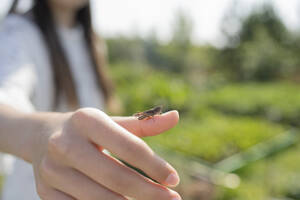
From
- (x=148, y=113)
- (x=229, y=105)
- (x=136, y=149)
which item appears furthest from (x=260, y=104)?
(x=136, y=149)

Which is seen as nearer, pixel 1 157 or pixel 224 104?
pixel 1 157

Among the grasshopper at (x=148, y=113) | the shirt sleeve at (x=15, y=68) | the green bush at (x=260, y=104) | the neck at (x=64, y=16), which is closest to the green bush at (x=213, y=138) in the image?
the green bush at (x=260, y=104)

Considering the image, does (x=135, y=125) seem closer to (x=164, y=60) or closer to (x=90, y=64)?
(x=90, y=64)

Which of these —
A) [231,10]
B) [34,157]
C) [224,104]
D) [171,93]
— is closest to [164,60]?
[231,10]

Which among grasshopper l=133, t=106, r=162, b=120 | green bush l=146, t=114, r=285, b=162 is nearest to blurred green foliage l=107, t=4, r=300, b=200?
green bush l=146, t=114, r=285, b=162

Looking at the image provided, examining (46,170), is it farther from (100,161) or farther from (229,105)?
(229,105)

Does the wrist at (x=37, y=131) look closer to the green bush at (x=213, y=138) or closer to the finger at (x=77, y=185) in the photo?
the finger at (x=77, y=185)

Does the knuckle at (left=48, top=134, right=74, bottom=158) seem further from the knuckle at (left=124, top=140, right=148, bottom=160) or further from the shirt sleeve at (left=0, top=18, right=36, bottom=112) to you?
the shirt sleeve at (left=0, top=18, right=36, bottom=112)
